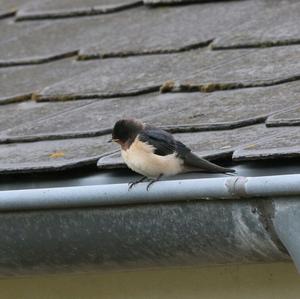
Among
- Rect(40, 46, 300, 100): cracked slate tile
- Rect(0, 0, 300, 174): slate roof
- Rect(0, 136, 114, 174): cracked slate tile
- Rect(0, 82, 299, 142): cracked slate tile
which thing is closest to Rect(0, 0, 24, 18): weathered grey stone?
Rect(0, 0, 300, 174): slate roof

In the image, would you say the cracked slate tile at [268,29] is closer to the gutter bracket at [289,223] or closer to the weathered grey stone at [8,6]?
the weathered grey stone at [8,6]

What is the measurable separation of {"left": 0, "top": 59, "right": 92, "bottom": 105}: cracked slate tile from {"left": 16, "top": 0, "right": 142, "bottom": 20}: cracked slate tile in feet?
2.01

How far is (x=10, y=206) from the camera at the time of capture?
3.34m

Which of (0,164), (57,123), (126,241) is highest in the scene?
(57,123)

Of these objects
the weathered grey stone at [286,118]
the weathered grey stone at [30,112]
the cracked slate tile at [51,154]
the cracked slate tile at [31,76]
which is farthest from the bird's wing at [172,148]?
the cracked slate tile at [31,76]

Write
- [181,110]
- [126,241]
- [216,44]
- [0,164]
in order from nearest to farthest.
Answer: [126,241] → [0,164] → [181,110] → [216,44]

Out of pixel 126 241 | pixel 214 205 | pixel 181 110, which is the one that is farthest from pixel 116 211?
pixel 181 110

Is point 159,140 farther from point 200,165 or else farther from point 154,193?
point 154,193

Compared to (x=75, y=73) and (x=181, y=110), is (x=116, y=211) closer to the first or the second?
(x=181, y=110)

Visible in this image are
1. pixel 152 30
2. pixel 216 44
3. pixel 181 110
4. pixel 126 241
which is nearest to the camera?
pixel 126 241

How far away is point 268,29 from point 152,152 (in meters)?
1.21

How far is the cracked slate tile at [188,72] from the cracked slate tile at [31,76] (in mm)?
110

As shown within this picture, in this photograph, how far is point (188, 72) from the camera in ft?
15.2

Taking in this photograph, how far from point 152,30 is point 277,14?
0.59 meters
